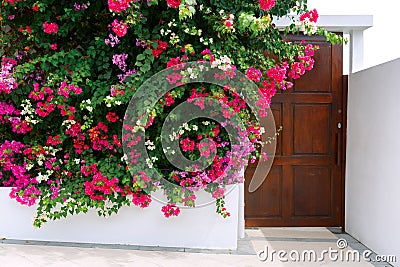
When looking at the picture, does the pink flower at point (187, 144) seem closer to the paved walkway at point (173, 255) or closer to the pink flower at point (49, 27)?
the paved walkway at point (173, 255)

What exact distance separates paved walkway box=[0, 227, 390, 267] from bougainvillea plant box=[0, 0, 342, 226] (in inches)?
12.3

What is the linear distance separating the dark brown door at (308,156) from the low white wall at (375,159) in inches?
7.4

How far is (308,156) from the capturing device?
5680 millimetres

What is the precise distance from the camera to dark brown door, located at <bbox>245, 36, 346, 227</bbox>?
18.5 ft

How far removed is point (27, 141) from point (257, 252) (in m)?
2.25

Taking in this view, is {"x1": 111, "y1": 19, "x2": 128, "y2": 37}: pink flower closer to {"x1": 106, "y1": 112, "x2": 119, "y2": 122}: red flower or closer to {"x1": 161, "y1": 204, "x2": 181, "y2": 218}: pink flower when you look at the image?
{"x1": 106, "y1": 112, "x2": 119, "y2": 122}: red flower

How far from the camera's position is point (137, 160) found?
4.49 metres

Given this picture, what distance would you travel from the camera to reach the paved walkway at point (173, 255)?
4.18 metres

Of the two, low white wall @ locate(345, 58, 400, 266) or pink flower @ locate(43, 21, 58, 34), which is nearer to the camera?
low white wall @ locate(345, 58, 400, 266)

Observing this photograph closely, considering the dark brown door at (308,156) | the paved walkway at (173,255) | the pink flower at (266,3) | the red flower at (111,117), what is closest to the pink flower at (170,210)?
the paved walkway at (173,255)

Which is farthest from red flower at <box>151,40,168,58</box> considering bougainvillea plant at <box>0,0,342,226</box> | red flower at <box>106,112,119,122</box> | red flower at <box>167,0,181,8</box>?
red flower at <box>106,112,119,122</box>

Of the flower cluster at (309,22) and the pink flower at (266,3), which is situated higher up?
the pink flower at (266,3)

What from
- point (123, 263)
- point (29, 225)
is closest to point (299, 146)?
point (123, 263)

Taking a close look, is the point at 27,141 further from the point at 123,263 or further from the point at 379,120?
the point at 379,120
